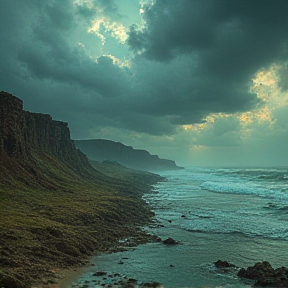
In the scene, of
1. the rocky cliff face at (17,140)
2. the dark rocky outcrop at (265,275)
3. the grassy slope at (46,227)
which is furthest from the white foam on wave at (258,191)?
the rocky cliff face at (17,140)

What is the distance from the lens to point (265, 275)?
16906mm

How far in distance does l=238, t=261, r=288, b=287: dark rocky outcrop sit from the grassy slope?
11.8 m

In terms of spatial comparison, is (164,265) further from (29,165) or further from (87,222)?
(29,165)

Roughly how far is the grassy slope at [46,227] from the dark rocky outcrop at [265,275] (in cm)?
1179

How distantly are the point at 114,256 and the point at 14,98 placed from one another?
44.1 metres

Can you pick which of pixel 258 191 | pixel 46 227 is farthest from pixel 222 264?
pixel 258 191

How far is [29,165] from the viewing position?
50594 millimetres

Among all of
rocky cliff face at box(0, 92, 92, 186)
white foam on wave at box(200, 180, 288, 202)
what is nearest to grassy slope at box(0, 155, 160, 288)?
rocky cliff face at box(0, 92, 92, 186)

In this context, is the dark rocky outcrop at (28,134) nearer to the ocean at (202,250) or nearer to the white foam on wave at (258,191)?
the ocean at (202,250)

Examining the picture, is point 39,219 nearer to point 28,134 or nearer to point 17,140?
point 17,140

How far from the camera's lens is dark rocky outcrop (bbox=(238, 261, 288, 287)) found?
52.2 ft

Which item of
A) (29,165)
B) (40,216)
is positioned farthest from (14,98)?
(40,216)

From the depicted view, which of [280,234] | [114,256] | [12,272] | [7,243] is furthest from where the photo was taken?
[280,234]

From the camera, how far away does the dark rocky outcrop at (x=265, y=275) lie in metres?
15.9
